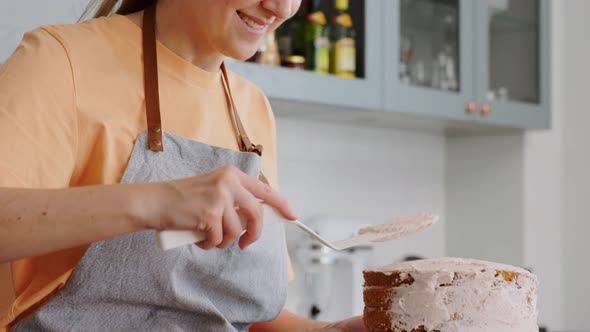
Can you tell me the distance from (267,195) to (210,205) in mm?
78

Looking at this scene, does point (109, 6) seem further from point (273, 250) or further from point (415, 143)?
point (415, 143)

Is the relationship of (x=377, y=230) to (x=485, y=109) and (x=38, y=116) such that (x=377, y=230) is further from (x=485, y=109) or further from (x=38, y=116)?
(x=485, y=109)

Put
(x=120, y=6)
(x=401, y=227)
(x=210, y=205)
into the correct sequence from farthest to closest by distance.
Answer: (x=120, y=6) < (x=401, y=227) < (x=210, y=205)

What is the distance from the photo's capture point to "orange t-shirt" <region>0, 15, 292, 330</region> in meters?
0.99

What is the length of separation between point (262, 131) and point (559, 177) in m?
2.30

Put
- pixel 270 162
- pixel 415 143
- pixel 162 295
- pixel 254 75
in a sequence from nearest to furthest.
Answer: pixel 162 295 → pixel 270 162 → pixel 254 75 → pixel 415 143

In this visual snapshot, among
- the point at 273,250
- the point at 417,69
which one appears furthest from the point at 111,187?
the point at 417,69

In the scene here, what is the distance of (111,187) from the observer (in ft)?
2.95

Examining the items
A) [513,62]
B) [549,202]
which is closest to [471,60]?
[513,62]

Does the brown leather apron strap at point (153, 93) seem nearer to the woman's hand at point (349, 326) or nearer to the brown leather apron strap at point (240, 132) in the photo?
the brown leather apron strap at point (240, 132)

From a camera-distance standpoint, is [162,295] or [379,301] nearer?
[379,301]

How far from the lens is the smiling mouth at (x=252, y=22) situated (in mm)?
1218

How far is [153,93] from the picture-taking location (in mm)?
1203

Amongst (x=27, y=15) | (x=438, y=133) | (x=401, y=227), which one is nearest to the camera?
(x=401, y=227)
